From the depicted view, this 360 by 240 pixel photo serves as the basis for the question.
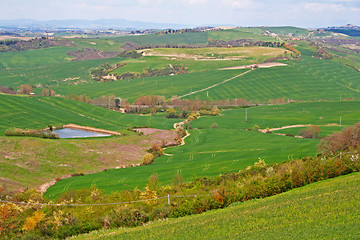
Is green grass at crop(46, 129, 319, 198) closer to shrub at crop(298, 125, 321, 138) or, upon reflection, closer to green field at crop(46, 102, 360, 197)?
green field at crop(46, 102, 360, 197)

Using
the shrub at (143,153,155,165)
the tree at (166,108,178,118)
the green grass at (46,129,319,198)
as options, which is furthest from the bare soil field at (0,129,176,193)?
the tree at (166,108,178,118)

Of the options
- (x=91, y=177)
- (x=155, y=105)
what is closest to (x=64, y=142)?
(x=91, y=177)

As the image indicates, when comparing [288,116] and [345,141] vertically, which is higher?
[345,141]

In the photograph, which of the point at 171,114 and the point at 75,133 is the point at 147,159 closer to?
the point at 75,133

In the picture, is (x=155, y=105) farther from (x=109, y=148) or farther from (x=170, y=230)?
Answer: (x=170, y=230)

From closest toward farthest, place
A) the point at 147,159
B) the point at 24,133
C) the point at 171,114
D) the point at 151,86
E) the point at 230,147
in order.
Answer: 1. the point at 147,159
2. the point at 230,147
3. the point at 24,133
4. the point at 171,114
5. the point at 151,86

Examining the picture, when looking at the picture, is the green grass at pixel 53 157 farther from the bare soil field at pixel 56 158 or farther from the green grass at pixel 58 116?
the green grass at pixel 58 116

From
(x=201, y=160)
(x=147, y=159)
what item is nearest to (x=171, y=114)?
(x=147, y=159)
